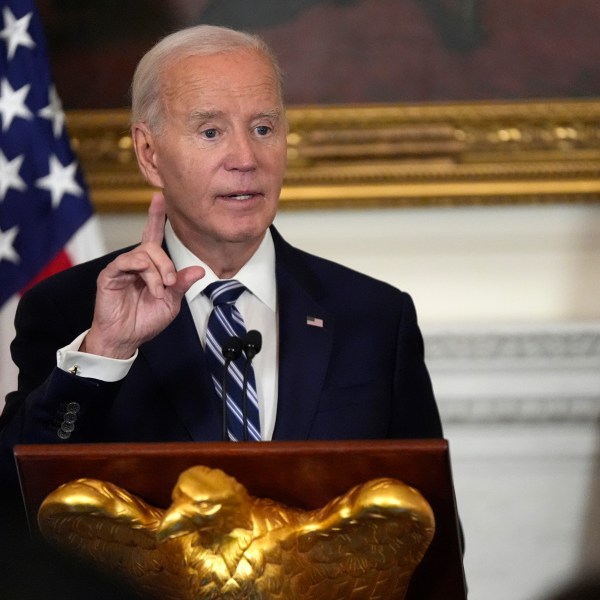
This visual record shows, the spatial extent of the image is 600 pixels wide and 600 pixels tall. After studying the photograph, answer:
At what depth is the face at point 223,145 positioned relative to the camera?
229cm

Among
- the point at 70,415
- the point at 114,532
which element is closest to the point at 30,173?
the point at 70,415

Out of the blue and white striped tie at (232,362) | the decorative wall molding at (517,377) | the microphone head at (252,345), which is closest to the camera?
the microphone head at (252,345)

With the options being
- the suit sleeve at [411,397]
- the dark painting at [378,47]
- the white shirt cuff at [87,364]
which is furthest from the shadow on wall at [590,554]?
the white shirt cuff at [87,364]

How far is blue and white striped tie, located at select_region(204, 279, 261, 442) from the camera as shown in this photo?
219 cm

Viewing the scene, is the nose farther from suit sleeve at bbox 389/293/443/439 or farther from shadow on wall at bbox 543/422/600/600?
shadow on wall at bbox 543/422/600/600

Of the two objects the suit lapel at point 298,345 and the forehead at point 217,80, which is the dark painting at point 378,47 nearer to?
the suit lapel at point 298,345

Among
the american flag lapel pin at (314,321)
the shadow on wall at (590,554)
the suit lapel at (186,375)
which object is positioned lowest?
the shadow on wall at (590,554)

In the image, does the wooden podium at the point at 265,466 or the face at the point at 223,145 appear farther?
the face at the point at 223,145

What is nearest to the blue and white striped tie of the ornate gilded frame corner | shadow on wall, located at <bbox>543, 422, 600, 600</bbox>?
the ornate gilded frame corner

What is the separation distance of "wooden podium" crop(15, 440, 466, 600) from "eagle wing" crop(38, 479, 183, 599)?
3 centimetres

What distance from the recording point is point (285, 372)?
7.70ft

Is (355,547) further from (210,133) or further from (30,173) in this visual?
(30,173)

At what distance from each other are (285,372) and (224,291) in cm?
21

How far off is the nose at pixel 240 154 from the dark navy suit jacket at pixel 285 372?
1.07 ft
